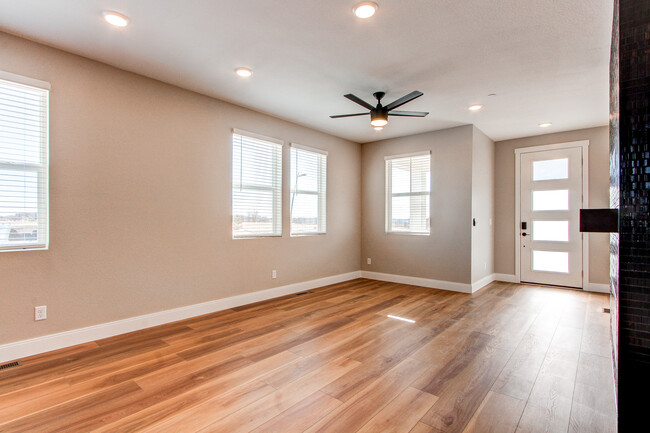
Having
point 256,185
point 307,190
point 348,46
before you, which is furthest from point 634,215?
point 307,190

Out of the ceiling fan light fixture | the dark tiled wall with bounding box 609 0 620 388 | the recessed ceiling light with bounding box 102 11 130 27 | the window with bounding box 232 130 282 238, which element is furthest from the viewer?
the window with bounding box 232 130 282 238

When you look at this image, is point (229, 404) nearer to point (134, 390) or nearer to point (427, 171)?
point (134, 390)

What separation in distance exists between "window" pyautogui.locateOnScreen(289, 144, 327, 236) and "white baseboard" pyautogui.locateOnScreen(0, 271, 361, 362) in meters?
1.10

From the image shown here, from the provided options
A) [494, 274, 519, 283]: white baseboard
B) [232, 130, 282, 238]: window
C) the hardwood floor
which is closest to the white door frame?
[494, 274, 519, 283]: white baseboard

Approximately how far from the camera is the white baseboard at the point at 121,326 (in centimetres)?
274

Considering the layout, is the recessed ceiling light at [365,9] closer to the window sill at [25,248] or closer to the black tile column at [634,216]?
the black tile column at [634,216]

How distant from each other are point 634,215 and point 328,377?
2.16m

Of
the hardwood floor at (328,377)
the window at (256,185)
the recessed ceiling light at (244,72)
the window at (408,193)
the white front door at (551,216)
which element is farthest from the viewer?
the window at (408,193)

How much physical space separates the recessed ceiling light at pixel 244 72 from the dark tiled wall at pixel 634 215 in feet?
10.2

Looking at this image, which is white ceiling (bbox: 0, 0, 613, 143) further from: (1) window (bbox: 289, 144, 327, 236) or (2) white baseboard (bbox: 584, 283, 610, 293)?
(2) white baseboard (bbox: 584, 283, 610, 293)

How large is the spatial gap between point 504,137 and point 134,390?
6.64m

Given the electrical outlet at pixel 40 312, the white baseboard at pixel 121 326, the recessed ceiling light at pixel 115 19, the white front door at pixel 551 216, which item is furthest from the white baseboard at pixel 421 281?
the recessed ceiling light at pixel 115 19

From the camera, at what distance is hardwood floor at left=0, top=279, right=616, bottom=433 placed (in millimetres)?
1910

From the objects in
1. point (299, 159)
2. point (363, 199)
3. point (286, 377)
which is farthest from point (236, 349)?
point (363, 199)
